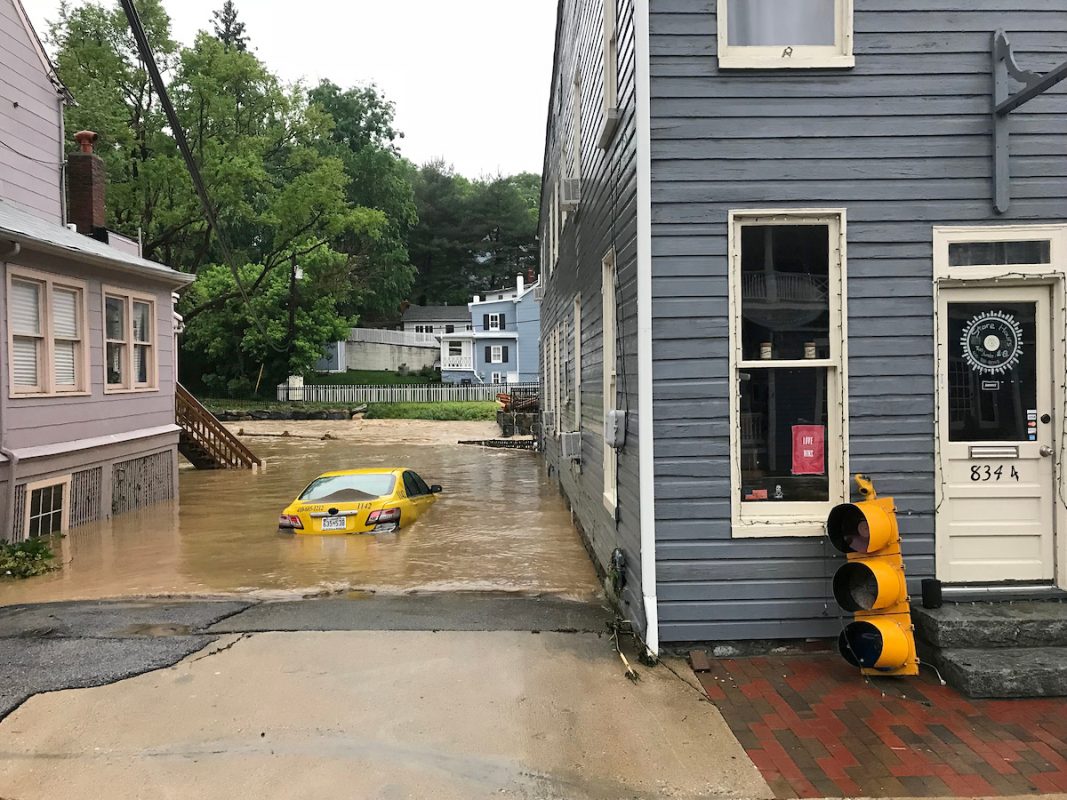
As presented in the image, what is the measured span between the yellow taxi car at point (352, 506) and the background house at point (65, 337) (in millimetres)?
3556

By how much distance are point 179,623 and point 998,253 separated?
703cm

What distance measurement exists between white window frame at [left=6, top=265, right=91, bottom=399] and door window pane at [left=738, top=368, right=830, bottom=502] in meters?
9.95

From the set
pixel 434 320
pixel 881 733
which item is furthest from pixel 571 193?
pixel 434 320

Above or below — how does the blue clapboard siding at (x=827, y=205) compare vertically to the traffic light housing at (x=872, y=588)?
A: above

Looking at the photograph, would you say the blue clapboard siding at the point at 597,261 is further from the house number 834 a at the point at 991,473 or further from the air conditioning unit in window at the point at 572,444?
the house number 834 a at the point at 991,473

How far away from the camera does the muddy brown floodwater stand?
8.79 metres

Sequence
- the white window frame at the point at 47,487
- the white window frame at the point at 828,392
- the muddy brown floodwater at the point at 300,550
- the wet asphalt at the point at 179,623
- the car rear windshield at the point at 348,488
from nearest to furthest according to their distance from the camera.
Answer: the wet asphalt at the point at 179,623 → the white window frame at the point at 828,392 → the muddy brown floodwater at the point at 300,550 → the white window frame at the point at 47,487 → the car rear windshield at the point at 348,488

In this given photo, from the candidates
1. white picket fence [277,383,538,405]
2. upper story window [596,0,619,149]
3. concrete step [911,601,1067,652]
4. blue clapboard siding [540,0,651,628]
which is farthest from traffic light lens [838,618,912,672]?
white picket fence [277,383,538,405]

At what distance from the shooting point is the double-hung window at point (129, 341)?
46.5ft

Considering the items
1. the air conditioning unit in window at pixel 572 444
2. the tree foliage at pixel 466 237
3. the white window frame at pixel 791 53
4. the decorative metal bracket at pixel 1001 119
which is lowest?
the air conditioning unit in window at pixel 572 444

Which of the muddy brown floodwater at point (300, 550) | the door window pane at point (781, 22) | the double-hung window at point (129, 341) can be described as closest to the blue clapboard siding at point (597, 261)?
the door window pane at point (781, 22)

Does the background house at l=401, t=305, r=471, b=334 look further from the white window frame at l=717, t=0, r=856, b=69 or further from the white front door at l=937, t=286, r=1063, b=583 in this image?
the white front door at l=937, t=286, r=1063, b=583

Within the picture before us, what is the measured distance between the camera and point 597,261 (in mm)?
8289

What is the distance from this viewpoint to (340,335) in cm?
4669
